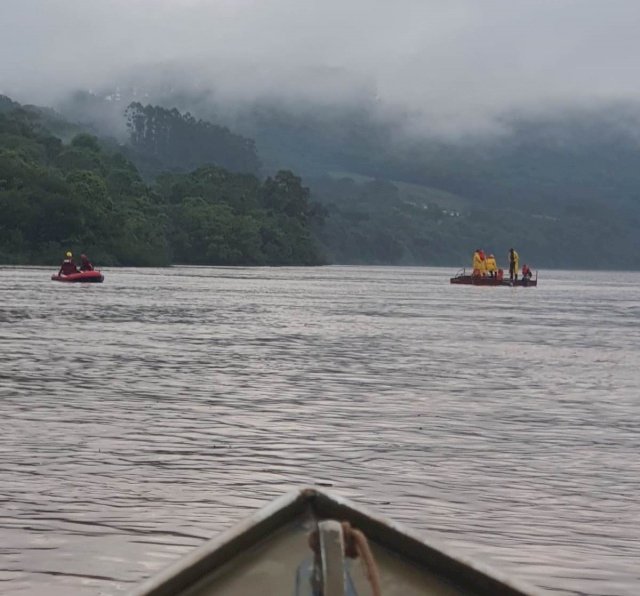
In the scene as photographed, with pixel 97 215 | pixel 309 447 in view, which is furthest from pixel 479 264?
pixel 309 447

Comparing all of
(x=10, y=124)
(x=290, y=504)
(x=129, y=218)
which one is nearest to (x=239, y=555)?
(x=290, y=504)

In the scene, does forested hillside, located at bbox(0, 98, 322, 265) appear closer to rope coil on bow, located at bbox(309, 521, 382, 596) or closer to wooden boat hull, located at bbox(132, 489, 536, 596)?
wooden boat hull, located at bbox(132, 489, 536, 596)

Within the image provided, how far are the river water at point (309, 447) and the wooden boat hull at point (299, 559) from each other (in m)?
3.48

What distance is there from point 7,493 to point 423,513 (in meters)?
3.94

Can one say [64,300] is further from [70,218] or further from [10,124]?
[10,124]

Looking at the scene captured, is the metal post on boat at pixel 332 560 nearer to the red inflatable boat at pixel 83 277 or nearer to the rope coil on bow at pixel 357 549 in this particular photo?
the rope coil on bow at pixel 357 549

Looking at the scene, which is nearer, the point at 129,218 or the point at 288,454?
the point at 288,454

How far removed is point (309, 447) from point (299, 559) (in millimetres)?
9238

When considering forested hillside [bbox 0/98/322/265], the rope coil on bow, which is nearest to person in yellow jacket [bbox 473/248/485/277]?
forested hillside [bbox 0/98/322/265]

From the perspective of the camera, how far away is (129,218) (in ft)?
528

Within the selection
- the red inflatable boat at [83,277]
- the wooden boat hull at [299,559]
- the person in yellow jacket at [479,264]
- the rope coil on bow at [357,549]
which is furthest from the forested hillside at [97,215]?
the rope coil on bow at [357,549]

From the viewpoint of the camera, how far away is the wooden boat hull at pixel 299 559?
527 centimetres

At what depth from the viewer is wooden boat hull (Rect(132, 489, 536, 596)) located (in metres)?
5.27

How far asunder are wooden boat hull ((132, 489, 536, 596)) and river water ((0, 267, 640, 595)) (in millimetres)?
3478
